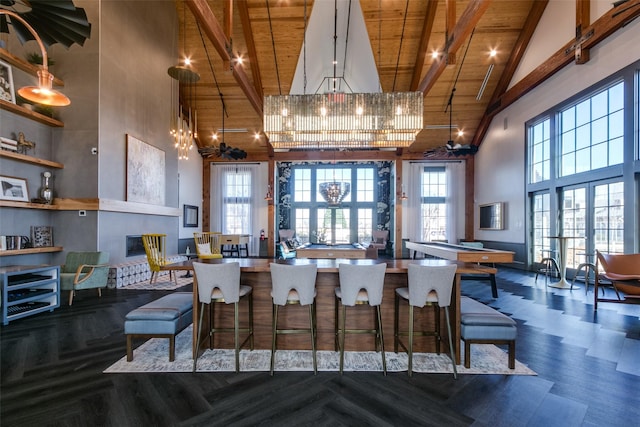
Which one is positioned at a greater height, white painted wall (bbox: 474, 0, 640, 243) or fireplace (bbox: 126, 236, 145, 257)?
white painted wall (bbox: 474, 0, 640, 243)

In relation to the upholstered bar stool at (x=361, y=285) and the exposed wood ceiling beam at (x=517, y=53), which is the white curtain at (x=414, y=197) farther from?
the upholstered bar stool at (x=361, y=285)

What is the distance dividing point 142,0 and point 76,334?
23.5 ft

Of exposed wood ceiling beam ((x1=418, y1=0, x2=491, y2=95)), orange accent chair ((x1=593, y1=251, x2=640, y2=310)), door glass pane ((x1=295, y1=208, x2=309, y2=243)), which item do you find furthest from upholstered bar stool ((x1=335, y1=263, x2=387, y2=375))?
door glass pane ((x1=295, y1=208, x2=309, y2=243))

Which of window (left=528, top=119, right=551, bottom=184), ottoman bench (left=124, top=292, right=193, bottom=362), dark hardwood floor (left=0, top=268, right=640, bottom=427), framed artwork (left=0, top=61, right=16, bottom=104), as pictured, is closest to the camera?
dark hardwood floor (left=0, top=268, right=640, bottom=427)

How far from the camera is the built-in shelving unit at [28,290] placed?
3541 mm

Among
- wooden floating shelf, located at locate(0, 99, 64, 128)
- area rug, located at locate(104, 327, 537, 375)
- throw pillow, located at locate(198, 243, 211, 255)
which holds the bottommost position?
area rug, located at locate(104, 327, 537, 375)

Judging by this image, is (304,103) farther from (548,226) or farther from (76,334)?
(548,226)

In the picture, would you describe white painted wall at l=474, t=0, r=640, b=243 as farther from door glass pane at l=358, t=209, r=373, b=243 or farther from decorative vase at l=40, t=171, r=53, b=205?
decorative vase at l=40, t=171, r=53, b=205

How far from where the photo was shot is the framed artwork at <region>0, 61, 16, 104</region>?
4.23 m

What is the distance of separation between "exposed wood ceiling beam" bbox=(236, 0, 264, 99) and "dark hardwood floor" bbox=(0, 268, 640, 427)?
741 centimetres

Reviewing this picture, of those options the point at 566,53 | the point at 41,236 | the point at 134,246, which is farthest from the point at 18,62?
the point at 566,53

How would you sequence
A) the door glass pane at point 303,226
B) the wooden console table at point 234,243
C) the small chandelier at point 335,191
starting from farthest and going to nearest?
the door glass pane at point 303,226, the wooden console table at point 234,243, the small chandelier at point 335,191

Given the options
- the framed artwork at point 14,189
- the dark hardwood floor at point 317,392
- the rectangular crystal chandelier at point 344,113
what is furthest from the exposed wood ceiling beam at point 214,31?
the dark hardwood floor at point 317,392

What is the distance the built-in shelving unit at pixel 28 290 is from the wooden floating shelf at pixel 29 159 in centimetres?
171
